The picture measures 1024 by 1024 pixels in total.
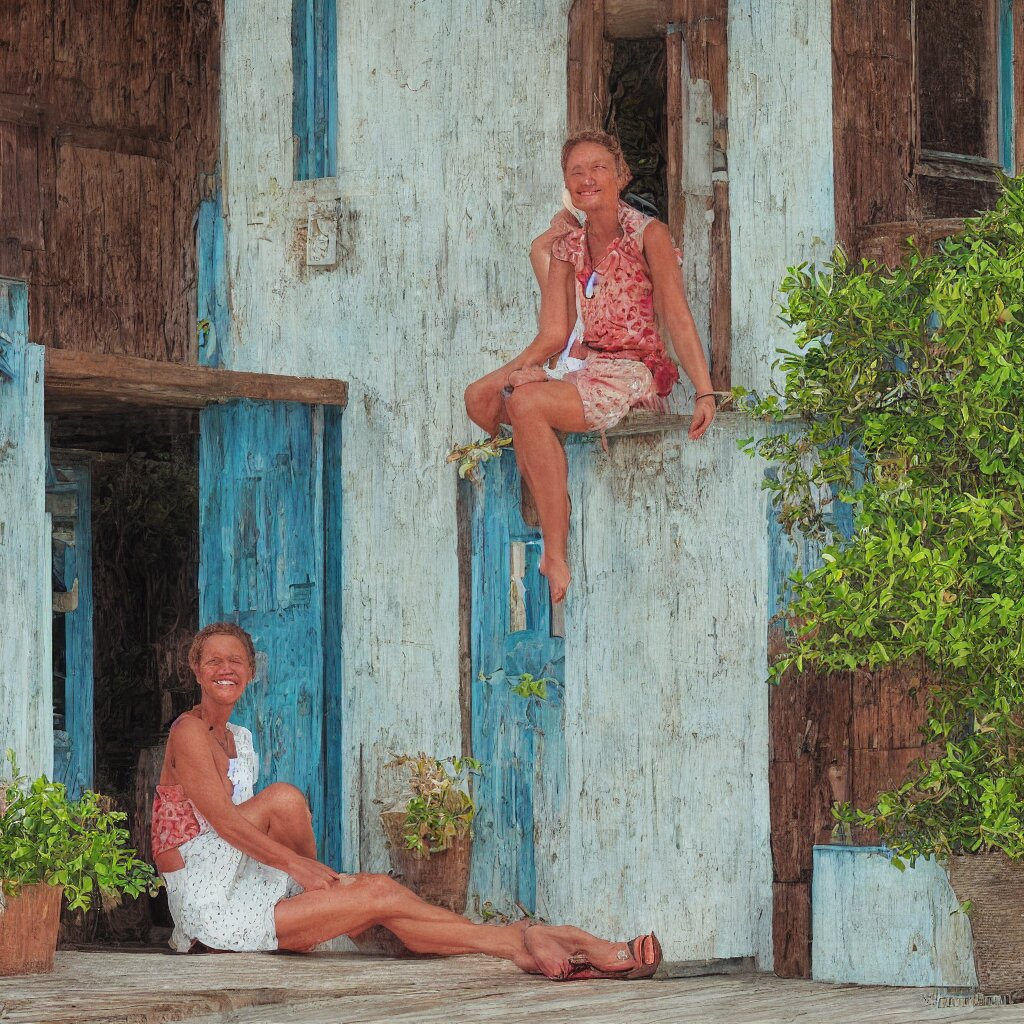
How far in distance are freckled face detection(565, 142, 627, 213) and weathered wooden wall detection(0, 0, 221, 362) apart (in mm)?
2420

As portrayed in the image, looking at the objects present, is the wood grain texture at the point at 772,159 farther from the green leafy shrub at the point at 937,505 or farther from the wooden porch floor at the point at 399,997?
the wooden porch floor at the point at 399,997

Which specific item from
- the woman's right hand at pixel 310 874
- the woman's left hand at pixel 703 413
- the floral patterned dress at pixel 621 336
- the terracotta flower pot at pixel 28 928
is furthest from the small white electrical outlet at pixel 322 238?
the terracotta flower pot at pixel 28 928

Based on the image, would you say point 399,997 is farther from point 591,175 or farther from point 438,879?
point 591,175

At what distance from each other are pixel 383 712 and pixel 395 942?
1.07 metres

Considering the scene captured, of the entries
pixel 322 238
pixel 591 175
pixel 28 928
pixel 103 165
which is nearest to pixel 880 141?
pixel 591 175

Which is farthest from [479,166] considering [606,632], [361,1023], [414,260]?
[361,1023]

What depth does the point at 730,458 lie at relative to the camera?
9055 mm

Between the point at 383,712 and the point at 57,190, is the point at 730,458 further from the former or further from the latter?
the point at 57,190

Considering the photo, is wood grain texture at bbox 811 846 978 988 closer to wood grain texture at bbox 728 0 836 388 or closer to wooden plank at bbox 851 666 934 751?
wooden plank at bbox 851 666 934 751

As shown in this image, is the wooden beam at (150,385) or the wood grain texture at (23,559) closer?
the wood grain texture at (23,559)

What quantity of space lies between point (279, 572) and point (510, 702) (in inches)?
49.8

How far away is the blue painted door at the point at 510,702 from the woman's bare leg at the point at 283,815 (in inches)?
32.0

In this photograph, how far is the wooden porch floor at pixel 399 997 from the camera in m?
7.24

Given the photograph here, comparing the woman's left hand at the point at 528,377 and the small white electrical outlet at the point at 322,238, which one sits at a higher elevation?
the small white electrical outlet at the point at 322,238
